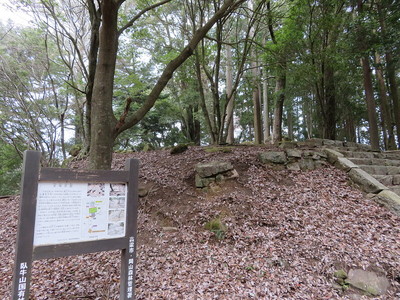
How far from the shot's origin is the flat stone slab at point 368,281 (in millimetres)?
2732

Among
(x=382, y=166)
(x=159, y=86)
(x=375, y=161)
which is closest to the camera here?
(x=159, y=86)

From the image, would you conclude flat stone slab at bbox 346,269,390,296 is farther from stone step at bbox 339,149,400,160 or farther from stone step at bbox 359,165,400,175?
stone step at bbox 339,149,400,160

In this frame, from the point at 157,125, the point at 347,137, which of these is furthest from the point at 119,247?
the point at 347,137

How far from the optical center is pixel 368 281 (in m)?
2.83

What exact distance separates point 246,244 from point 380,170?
4.31 m

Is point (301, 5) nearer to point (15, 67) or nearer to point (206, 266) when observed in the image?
point (206, 266)

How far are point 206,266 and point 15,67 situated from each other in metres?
10.6

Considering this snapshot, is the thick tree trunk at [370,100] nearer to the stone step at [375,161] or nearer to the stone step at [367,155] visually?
the stone step at [367,155]

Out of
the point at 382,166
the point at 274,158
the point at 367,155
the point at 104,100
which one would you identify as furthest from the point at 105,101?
the point at 367,155

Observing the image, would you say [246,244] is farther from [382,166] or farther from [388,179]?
[382,166]

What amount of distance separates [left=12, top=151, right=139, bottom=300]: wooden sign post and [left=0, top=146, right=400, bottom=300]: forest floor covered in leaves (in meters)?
0.95

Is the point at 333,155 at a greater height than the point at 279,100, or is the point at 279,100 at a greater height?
the point at 279,100

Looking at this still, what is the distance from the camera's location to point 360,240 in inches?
135

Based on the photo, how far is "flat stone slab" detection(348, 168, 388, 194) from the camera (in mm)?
4555
